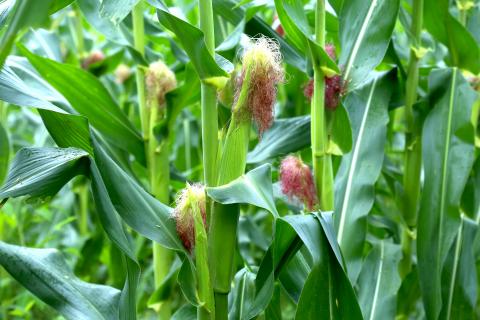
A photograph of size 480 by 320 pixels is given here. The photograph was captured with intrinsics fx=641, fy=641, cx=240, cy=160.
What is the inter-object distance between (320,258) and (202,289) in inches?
11.4

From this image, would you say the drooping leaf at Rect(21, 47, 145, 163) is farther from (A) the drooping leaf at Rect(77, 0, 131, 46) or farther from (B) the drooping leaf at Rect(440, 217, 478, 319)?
(B) the drooping leaf at Rect(440, 217, 478, 319)

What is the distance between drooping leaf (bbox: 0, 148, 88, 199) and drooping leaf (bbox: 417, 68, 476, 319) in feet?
3.65

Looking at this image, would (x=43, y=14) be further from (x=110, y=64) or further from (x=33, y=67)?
(x=110, y=64)

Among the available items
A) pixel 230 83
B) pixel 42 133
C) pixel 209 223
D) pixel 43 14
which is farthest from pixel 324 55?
pixel 42 133

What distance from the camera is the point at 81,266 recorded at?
10.0 feet

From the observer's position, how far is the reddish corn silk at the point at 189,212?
146cm

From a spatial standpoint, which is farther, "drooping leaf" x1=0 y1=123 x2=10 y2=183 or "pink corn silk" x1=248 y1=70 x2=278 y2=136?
"drooping leaf" x1=0 y1=123 x2=10 y2=183

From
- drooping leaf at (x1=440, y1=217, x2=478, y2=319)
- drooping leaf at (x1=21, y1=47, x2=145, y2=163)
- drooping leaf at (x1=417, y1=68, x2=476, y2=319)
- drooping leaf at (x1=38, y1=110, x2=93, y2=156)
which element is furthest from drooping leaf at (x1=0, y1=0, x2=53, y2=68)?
drooping leaf at (x1=440, y1=217, x2=478, y2=319)

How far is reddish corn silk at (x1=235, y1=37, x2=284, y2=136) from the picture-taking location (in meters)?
1.41

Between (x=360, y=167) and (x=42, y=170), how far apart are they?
1053 mm

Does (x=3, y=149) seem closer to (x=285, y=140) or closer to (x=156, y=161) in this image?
(x=156, y=161)

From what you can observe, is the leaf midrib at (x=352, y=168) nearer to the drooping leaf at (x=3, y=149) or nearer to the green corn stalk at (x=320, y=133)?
the green corn stalk at (x=320, y=133)

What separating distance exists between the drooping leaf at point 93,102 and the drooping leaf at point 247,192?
0.89 meters

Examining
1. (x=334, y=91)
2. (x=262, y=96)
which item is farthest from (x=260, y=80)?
(x=334, y=91)
